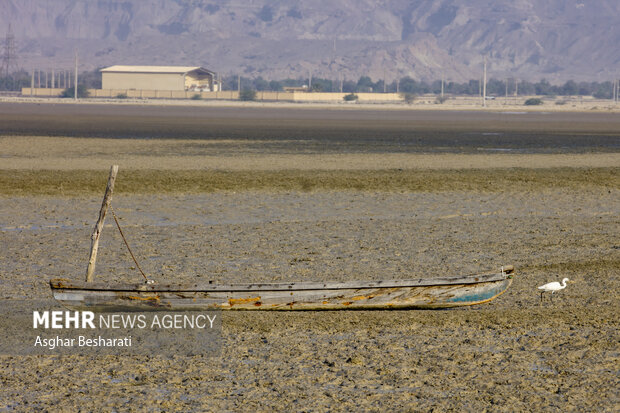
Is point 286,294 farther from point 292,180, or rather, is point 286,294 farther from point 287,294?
point 292,180

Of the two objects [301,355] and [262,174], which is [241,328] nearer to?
[301,355]

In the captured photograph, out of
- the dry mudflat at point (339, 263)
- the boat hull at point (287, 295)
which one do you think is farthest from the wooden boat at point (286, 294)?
the dry mudflat at point (339, 263)

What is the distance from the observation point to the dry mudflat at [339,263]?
1041 centimetres

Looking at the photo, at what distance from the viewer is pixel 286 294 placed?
12.6 metres

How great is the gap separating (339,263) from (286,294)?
16.0 ft

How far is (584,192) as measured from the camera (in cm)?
2898

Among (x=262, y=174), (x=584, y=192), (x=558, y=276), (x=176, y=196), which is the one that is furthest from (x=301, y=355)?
(x=262, y=174)

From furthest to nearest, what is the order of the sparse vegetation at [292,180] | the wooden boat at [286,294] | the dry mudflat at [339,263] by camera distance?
the sparse vegetation at [292,180], the wooden boat at [286,294], the dry mudflat at [339,263]

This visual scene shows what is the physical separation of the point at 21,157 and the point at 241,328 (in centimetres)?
2825

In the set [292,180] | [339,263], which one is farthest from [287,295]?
[292,180]

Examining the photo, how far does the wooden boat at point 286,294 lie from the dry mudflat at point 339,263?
29 cm

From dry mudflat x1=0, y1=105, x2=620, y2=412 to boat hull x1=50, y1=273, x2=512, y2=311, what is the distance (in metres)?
0.30

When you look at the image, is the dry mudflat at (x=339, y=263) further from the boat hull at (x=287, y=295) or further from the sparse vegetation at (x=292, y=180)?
the boat hull at (x=287, y=295)

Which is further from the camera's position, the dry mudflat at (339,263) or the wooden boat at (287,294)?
the wooden boat at (287,294)
